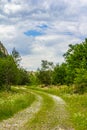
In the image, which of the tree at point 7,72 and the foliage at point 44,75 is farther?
the foliage at point 44,75

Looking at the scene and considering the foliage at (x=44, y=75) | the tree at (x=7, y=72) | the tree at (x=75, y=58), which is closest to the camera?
the tree at (x=75, y=58)

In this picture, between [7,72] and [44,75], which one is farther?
[44,75]

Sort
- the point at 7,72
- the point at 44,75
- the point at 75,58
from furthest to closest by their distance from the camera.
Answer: the point at 44,75 < the point at 7,72 < the point at 75,58

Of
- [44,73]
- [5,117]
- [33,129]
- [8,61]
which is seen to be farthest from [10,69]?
[33,129]

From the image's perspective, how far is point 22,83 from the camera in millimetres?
192875

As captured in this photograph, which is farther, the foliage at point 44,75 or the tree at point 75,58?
the foliage at point 44,75

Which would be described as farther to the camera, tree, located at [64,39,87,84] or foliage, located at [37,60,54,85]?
foliage, located at [37,60,54,85]

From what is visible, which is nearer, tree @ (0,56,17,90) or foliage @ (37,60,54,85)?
tree @ (0,56,17,90)

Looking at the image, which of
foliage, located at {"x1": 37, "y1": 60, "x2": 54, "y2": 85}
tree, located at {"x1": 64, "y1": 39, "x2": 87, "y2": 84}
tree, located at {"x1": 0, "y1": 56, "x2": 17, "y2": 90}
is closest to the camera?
tree, located at {"x1": 64, "y1": 39, "x2": 87, "y2": 84}

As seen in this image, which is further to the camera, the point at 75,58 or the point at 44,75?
the point at 44,75

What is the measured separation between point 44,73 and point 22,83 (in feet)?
81.5

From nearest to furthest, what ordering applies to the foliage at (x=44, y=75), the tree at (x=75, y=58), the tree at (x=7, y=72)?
1. the tree at (x=75, y=58)
2. the tree at (x=7, y=72)
3. the foliage at (x=44, y=75)

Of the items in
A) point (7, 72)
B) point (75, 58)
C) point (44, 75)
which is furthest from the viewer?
point (44, 75)

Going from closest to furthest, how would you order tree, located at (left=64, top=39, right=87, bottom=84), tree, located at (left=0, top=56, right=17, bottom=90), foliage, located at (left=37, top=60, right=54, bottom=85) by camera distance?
tree, located at (left=64, top=39, right=87, bottom=84) < tree, located at (left=0, top=56, right=17, bottom=90) < foliage, located at (left=37, top=60, right=54, bottom=85)
